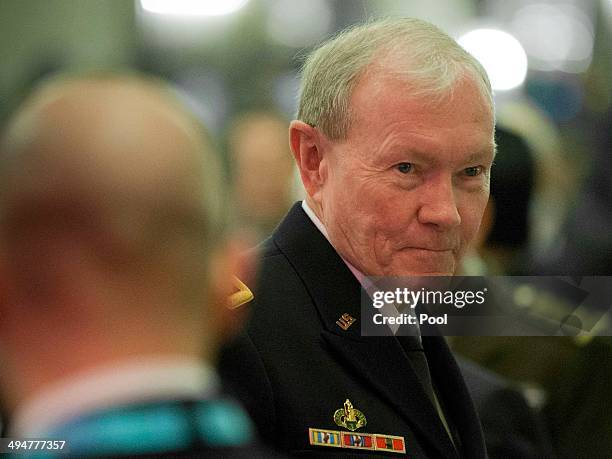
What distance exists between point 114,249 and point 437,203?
2.98ft

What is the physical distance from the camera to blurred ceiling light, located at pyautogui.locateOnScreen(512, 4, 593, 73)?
6.91ft

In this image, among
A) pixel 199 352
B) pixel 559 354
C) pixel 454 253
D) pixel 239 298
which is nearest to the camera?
pixel 199 352

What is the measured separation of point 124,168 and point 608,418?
1360 millimetres

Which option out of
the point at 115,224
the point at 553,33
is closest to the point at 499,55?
the point at 553,33

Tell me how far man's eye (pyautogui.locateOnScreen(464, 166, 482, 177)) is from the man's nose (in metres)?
0.04

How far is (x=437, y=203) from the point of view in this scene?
1.92m

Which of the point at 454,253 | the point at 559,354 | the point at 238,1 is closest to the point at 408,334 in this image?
the point at 454,253

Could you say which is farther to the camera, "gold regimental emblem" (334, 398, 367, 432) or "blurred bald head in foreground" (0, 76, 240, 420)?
"gold regimental emblem" (334, 398, 367, 432)

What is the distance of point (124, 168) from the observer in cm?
112

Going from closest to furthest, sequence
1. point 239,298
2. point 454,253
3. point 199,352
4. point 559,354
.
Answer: point 199,352, point 239,298, point 454,253, point 559,354

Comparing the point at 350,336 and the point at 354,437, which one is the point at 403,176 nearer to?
the point at 350,336

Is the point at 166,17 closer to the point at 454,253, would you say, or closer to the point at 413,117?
the point at 413,117

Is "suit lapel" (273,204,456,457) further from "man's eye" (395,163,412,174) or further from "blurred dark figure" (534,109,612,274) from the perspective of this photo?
"blurred dark figure" (534,109,612,274)

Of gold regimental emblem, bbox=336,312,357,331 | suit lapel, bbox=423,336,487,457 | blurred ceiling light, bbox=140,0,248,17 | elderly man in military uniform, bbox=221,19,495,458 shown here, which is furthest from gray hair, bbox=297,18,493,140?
suit lapel, bbox=423,336,487,457
